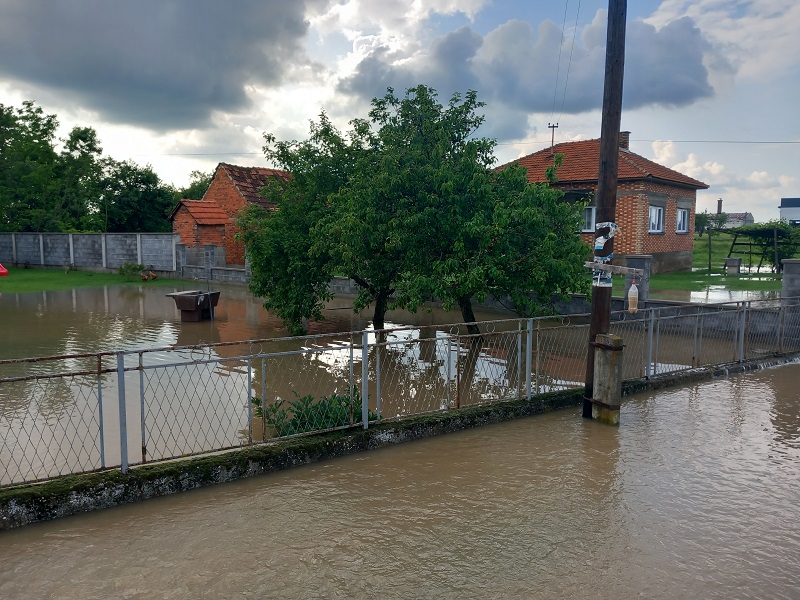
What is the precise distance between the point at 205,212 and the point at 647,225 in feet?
67.0

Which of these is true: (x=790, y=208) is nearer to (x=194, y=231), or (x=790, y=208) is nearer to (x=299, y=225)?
(x=194, y=231)

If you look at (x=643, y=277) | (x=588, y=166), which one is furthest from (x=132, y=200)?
(x=643, y=277)

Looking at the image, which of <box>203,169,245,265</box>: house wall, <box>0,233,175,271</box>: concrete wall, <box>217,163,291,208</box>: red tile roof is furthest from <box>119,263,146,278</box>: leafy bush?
<box>217,163,291,208</box>: red tile roof

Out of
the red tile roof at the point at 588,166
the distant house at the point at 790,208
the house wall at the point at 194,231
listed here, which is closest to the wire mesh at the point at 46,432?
the red tile roof at the point at 588,166

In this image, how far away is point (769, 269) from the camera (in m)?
26.0

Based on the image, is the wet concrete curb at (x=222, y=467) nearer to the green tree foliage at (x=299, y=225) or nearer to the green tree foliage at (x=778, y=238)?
the green tree foliage at (x=299, y=225)

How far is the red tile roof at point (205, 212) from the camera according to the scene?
30.0 meters


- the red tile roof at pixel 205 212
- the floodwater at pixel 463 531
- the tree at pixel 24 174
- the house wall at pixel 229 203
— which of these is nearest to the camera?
the floodwater at pixel 463 531

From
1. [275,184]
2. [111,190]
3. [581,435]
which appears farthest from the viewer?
[111,190]

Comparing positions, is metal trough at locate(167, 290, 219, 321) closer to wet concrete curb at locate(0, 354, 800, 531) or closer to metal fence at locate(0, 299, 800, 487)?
metal fence at locate(0, 299, 800, 487)

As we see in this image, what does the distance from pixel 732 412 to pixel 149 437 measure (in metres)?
7.54

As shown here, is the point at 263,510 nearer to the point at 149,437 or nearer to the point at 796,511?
the point at 149,437

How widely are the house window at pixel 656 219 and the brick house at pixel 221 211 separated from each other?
54.5ft

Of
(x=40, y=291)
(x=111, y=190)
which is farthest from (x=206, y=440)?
(x=111, y=190)
